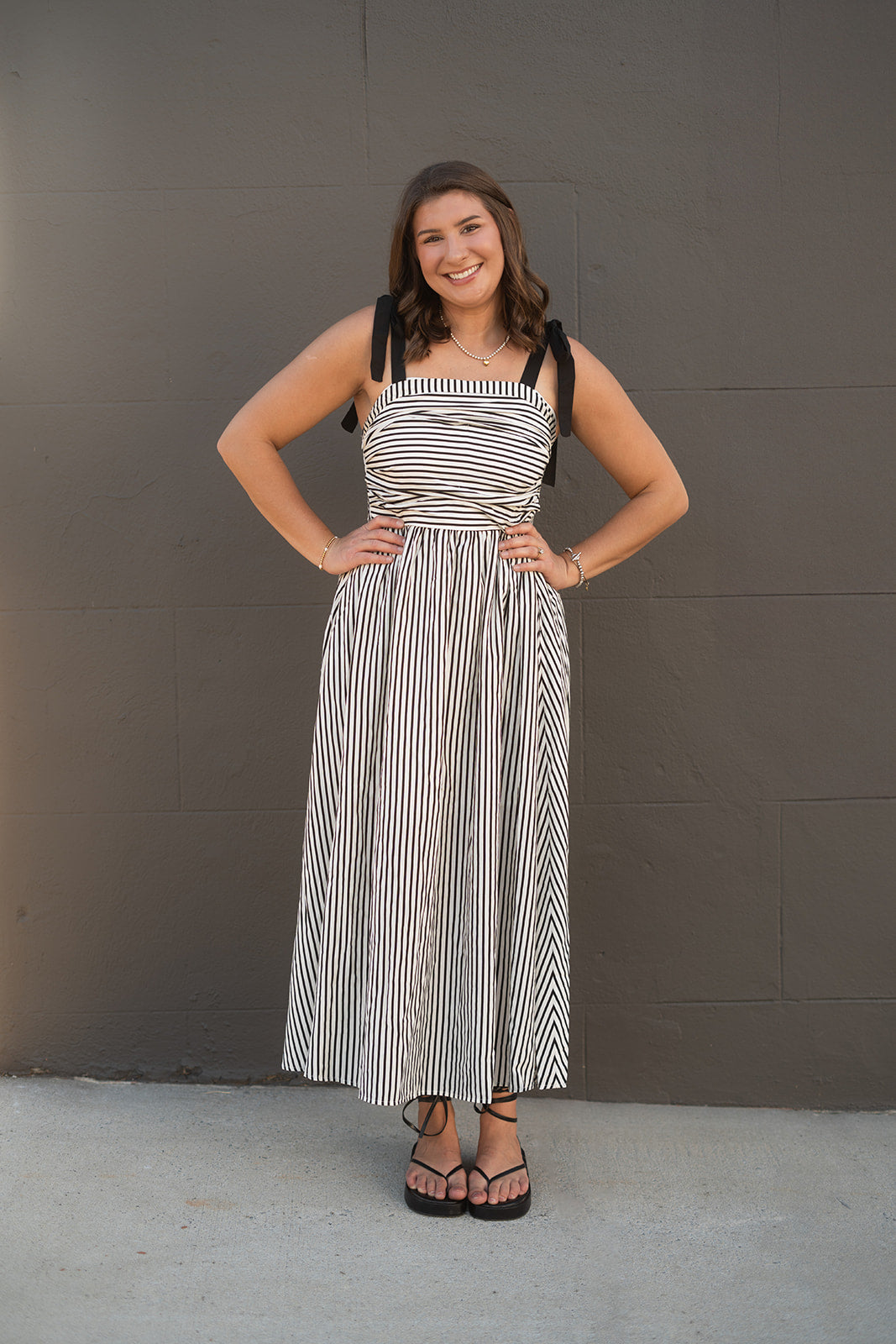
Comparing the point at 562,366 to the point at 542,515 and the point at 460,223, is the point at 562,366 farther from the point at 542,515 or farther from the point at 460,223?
the point at 542,515

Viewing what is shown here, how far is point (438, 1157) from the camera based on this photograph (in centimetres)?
219

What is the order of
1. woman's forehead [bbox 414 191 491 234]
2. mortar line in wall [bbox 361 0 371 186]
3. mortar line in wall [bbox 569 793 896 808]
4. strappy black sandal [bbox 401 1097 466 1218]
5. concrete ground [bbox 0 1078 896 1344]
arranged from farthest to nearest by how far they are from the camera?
mortar line in wall [bbox 569 793 896 808] → mortar line in wall [bbox 361 0 371 186] → strappy black sandal [bbox 401 1097 466 1218] → woman's forehead [bbox 414 191 491 234] → concrete ground [bbox 0 1078 896 1344]

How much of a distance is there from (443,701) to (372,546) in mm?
326

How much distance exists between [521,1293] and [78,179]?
245cm

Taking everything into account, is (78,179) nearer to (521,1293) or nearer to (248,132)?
(248,132)

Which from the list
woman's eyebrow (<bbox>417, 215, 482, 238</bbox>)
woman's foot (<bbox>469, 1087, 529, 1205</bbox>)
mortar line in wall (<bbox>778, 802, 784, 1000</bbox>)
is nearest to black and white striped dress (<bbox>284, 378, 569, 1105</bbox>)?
woman's foot (<bbox>469, 1087, 529, 1205</bbox>)

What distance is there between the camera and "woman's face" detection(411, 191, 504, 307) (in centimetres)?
201

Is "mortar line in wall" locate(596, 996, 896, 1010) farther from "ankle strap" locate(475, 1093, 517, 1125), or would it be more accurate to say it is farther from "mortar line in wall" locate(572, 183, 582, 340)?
"mortar line in wall" locate(572, 183, 582, 340)

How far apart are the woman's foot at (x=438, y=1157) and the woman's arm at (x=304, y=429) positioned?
110cm

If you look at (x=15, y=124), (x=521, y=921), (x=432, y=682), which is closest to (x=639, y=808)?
(x=521, y=921)

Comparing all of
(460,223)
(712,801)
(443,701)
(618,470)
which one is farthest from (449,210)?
(712,801)

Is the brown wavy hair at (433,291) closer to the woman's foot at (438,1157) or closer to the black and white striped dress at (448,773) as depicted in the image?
the black and white striped dress at (448,773)

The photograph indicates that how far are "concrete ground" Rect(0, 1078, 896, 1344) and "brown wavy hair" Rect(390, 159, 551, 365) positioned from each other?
1658 millimetres

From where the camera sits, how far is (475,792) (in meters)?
2.07
